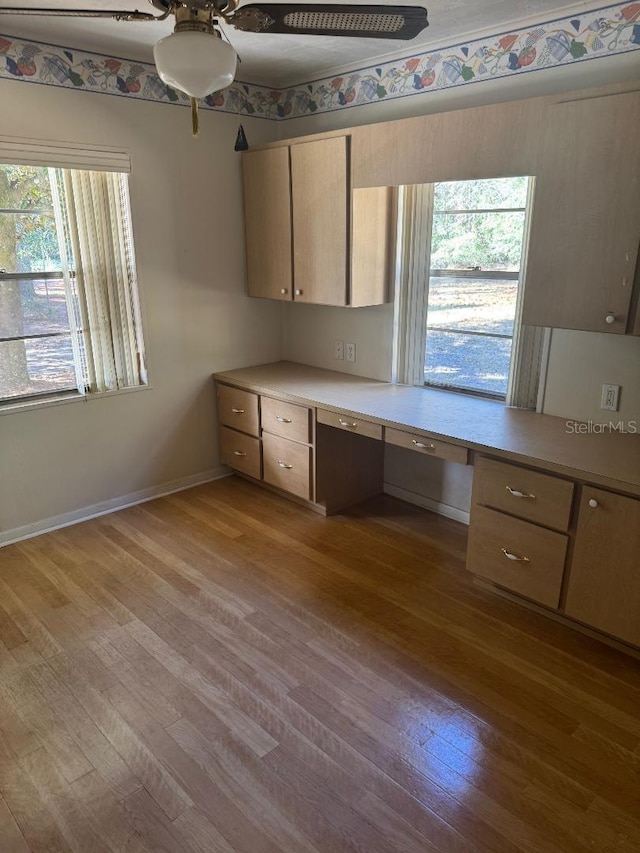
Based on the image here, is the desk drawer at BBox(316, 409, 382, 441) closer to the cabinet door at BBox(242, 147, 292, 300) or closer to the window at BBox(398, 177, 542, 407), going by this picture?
the window at BBox(398, 177, 542, 407)

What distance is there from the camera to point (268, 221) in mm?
3670

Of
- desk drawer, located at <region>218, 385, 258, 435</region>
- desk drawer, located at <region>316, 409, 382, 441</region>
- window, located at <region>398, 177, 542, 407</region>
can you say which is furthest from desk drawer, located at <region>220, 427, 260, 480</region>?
window, located at <region>398, 177, 542, 407</region>

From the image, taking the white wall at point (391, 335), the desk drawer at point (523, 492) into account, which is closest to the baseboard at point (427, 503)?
the white wall at point (391, 335)

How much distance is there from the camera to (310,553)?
315 centimetres

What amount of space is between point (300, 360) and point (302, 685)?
2490mm

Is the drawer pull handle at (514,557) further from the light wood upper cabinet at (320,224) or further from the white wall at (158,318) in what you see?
the white wall at (158,318)

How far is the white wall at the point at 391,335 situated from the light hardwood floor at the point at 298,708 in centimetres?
58

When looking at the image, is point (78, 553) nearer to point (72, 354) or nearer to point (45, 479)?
point (45, 479)

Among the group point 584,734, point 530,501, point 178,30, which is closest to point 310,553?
point 530,501

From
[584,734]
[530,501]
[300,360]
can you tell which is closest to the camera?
[584,734]

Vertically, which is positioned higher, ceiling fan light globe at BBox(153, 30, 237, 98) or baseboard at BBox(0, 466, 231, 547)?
ceiling fan light globe at BBox(153, 30, 237, 98)
